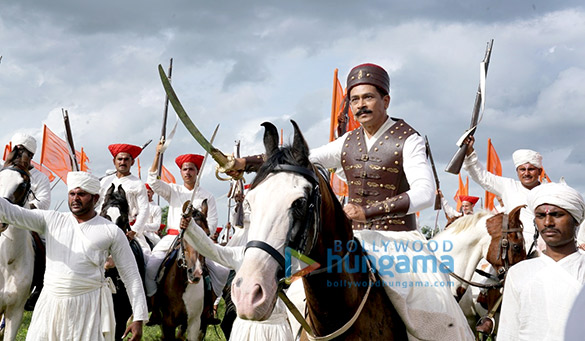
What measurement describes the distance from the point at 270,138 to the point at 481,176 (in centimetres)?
517

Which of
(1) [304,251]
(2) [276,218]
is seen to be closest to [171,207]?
(1) [304,251]

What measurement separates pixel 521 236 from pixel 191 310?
15.7ft

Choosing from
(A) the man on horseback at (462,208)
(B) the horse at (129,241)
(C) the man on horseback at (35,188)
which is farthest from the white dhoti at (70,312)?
(A) the man on horseback at (462,208)

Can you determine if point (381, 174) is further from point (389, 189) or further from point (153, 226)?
point (153, 226)

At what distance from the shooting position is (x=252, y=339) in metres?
6.76

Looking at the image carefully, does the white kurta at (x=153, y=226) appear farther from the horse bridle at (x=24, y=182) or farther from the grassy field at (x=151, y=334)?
the horse bridle at (x=24, y=182)

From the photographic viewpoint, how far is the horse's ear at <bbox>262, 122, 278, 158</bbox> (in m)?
3.33

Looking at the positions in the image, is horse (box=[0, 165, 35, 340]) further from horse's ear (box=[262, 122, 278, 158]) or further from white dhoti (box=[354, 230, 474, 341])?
white dhoti (box=[354, 230, 474, 341])

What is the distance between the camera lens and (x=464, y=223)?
7.31 meters

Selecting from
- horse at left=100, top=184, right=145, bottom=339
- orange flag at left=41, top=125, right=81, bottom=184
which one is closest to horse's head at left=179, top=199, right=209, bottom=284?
horse at left=100, top=184, right=145, bottom=339

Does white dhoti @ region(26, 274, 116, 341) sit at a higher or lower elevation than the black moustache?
lower

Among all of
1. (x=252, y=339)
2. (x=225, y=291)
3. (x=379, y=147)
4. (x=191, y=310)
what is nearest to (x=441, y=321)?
(x=379, y=147)

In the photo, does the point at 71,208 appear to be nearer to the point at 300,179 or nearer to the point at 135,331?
the point at 135,331

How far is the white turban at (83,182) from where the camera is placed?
20.2 ft
